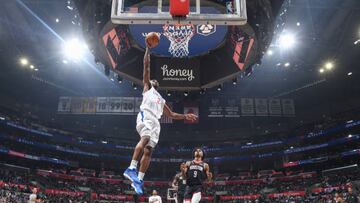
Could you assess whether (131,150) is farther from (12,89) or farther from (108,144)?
(12,89)

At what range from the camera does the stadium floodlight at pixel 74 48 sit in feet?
86.5

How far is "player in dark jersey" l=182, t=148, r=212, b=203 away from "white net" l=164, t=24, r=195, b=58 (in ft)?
11.3

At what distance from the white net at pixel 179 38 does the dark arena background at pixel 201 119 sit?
10.3m

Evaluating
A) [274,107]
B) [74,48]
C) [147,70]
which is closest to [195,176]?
[147,70]

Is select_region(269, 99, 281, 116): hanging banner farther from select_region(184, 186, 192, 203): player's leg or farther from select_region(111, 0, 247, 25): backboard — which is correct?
select_region(111, 0, 247, 25): backboard

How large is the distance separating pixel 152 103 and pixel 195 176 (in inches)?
139

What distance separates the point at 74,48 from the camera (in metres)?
27.0

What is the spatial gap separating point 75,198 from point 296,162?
24.5 metres

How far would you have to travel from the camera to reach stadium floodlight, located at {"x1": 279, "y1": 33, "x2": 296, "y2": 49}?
23.8m

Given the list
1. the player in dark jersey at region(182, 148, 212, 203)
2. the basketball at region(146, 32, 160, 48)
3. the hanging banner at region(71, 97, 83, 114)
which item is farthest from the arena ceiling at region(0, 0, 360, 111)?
the basketball at region(146, 32, 160, 48)

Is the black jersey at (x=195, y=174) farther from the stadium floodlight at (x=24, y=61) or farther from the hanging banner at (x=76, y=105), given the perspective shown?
the hanging banner at (x=76, y=105)

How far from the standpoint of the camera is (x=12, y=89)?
37.1 meters

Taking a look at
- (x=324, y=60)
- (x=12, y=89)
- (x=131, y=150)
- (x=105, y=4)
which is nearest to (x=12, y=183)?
(x=12, y=89)

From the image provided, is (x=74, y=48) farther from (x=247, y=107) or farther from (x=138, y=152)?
(x=138, y=152)
